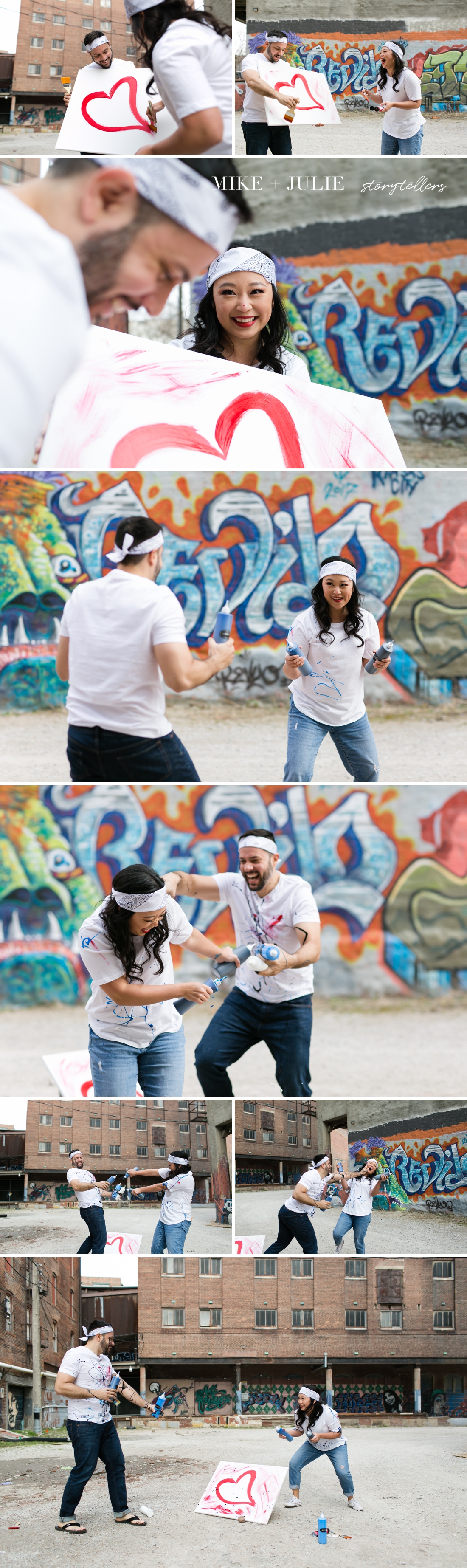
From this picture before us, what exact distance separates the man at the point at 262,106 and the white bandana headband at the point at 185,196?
16.0 inches

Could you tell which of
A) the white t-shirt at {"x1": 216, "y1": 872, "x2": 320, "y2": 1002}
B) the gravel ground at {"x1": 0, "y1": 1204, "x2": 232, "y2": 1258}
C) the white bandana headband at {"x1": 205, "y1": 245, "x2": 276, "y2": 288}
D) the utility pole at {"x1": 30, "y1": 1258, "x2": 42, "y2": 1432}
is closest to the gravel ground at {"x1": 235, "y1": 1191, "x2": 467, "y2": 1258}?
the gravel ground at {"x1": 0, "y1": 1204, "x2": 232, "y2": 1258}

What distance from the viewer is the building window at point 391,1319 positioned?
305 inches

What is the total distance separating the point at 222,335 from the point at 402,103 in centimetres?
205

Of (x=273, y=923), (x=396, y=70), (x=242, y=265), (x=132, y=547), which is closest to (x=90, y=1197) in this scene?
(x=273, y=923)

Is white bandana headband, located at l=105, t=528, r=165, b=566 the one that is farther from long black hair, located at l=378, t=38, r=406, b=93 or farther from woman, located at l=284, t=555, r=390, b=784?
long black hair, located at l=378, t=38, r=406, b=93

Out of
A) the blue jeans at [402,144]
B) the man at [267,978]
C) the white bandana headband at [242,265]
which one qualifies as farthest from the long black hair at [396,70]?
the man at [267,978]

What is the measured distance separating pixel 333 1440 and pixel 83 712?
4548 mm

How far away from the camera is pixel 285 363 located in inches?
253

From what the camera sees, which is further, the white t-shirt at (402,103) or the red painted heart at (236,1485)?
the white t-shirt at (402,103)

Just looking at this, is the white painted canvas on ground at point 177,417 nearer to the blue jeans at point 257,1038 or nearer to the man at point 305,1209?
the blue jeans at point 257,1038

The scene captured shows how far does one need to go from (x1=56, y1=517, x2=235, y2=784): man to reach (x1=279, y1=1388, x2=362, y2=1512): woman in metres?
3.90

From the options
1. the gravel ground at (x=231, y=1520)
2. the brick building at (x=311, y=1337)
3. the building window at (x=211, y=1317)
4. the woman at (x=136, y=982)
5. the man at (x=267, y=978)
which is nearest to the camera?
the woman at (x=136, y=982)

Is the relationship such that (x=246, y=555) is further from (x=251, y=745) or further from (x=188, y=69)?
(x=188, y=69)

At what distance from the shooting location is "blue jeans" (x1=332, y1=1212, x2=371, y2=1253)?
684 cm
